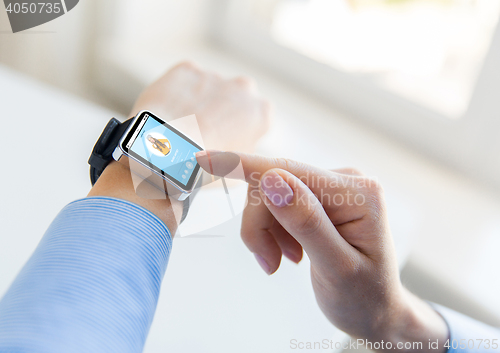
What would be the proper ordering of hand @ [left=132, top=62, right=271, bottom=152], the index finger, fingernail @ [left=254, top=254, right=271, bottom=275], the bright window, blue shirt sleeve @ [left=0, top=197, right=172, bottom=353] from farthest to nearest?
1. the bright window
2. hand @ [left=132, top=62, right=271, bottom=152]
3. fingernail @ [left=254, top=254, right=271, bottom=275]
4. the index finger
5. blue shirt sleeve @ [left=0, top=197, right=172, bottom=353]

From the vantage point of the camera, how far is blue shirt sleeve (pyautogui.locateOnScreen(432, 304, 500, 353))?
1.74 ft

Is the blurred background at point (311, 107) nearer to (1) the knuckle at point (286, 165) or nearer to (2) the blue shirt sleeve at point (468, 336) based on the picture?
(2) the blue shirt sleeve at point (468, 336)

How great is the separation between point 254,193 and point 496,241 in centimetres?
52

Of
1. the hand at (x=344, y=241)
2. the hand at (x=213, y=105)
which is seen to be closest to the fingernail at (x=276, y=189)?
the hand at (x=344, y=241)

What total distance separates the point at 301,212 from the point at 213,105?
0.41 m

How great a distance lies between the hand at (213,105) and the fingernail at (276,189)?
0.29 metres

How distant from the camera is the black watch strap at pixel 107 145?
0.53m

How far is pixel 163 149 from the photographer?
0.51 metres

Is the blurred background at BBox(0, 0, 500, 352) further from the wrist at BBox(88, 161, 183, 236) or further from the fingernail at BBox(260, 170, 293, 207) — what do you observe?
the fingernail at BBox(260, 170, 293, 207)

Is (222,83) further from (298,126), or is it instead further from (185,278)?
(185,278)

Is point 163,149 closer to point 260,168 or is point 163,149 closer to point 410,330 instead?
point 260,168

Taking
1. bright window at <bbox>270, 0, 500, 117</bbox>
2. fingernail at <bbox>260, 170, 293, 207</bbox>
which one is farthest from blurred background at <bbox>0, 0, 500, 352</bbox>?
fingernail at <bbox>260, 170, 293, 207</bbox>

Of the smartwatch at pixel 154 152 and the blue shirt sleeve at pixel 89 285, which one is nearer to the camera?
the blue shirt sleeve at pixel 89 285

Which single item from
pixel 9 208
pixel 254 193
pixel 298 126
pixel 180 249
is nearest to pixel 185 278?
pixel 180 249
